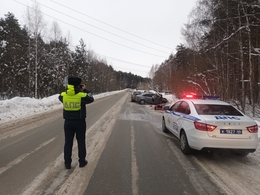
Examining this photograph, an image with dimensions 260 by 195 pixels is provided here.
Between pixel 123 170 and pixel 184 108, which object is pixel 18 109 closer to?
pixel 184 108

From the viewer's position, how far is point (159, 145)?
22.6ft

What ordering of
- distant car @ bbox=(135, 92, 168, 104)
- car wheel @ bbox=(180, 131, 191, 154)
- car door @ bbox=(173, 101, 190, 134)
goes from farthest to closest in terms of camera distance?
distant car @ bbox=(135, 92, 168, 104) < car door @ bbox=(173, 101, 190, 134) < car wheel @ bbox=(180, 131, 191, 154)

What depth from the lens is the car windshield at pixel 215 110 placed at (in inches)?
237

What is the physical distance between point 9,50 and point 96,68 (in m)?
38.6

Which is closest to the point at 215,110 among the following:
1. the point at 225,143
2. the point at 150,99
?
the point at 225,143

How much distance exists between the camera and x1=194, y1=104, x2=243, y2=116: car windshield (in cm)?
603

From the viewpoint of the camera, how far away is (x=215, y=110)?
6191 mm

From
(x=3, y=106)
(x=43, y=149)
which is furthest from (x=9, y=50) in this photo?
(x=43, y=149)

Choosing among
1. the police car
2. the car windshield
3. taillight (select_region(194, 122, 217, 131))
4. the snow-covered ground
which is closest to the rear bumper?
the police car

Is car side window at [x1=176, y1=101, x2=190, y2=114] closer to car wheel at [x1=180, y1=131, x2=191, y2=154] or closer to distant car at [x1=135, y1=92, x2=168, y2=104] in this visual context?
car wheel at [x1=180, y1=131, x2=191, y2=154]

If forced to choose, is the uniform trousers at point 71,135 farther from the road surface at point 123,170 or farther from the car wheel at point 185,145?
the car wheel at point 185,145

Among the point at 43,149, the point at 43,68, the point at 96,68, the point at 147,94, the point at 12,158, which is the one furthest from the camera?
the point at 96,68

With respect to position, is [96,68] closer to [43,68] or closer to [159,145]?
[43,68]

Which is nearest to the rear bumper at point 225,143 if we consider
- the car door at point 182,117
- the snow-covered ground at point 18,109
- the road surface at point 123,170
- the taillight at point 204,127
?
the taillight at point 204,127
